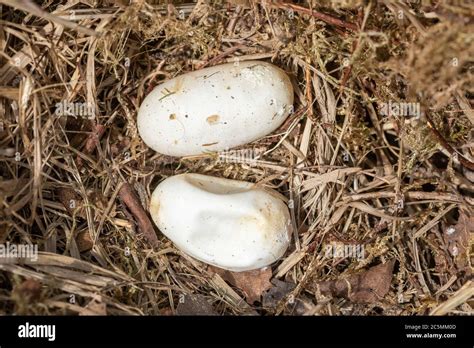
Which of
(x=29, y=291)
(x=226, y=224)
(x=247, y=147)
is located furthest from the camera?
(x=247, y=147)

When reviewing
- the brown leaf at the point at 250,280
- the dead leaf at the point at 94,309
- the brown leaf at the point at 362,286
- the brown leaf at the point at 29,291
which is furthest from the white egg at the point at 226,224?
the brown leaf at the point at 29,291

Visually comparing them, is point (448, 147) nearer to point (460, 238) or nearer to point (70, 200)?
point (460, 238)

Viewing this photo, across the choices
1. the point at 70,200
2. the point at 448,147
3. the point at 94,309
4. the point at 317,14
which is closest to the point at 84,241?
the point at 70,200

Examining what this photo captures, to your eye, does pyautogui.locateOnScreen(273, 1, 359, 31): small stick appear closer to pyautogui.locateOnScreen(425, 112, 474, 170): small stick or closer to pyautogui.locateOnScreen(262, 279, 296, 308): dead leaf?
pyautogui.locateOnScreen(425, 112, 474, 170): small stick

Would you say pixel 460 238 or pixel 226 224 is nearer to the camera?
pixel 226 224

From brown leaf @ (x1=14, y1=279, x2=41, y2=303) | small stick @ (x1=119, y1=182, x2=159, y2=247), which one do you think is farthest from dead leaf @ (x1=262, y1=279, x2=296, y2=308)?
brown leaf @ (x1=14, y1=279, x2=41, y2=303)

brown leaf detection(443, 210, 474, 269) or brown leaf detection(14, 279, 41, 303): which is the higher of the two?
brown leaf detection(443, 210, 474, 269)
